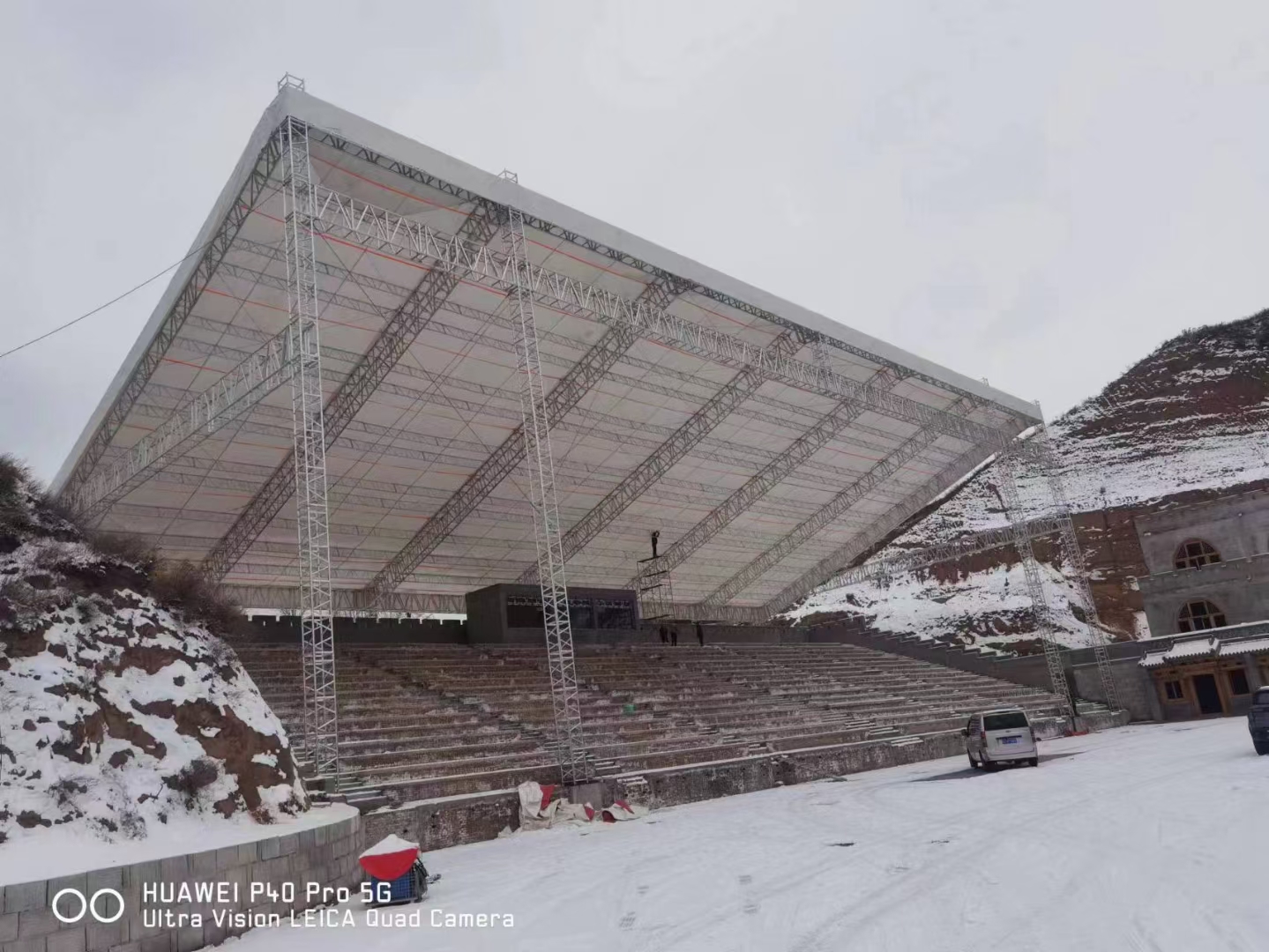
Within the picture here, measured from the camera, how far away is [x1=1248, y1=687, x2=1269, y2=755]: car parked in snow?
1566 centimetres

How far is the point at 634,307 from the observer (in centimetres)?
2533

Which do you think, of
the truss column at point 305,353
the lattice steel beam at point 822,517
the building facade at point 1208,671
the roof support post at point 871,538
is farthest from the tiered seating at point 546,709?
the roof support post at point 871,538

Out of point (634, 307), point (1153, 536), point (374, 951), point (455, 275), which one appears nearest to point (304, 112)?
point (455, 275)

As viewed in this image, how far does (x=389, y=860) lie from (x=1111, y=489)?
92.6 meters

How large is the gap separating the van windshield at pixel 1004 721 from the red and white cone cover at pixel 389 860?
52.2 ft

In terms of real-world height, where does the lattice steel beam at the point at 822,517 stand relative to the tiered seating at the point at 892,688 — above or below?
above

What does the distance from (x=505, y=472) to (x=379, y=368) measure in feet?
22.4

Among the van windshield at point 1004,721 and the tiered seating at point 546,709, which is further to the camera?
the tiered seating at point 546,709

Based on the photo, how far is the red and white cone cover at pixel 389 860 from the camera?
9.21 m

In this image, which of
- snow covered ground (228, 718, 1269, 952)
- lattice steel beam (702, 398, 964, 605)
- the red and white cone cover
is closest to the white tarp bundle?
snow covered ground (228, 718, 1269, 952)

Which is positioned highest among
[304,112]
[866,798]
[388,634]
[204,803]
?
[304,112]

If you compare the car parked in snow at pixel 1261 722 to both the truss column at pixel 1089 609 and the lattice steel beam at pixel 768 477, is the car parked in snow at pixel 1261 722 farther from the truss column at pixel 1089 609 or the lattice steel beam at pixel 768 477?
the truss column at pixel 1089 609

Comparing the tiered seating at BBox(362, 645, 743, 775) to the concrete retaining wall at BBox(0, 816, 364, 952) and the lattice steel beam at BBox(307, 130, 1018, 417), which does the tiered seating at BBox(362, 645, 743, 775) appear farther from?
the lattice steel beam at BBox(307, 130, 1018, 417)

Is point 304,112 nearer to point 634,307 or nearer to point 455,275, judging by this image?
point 455,275
